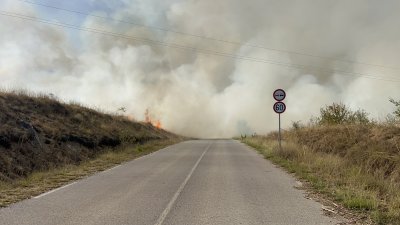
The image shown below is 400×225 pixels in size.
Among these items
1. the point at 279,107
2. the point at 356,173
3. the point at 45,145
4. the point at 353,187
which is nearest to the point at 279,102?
the point at 279,107

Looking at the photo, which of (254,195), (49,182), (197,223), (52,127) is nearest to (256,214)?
(197,223)

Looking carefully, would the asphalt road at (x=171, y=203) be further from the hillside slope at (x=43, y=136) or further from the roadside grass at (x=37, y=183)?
the hillside slope at (x=43, y=136)

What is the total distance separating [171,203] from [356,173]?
7005 mm

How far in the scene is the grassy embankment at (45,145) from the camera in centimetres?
1325

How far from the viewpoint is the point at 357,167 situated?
15.4 metres

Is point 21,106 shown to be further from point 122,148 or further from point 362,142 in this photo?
point 362,142

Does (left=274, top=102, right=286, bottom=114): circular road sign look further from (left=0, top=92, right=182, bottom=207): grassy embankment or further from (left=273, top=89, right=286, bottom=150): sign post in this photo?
(left=0, top=92, right=182, bottom=207): grassy embankment

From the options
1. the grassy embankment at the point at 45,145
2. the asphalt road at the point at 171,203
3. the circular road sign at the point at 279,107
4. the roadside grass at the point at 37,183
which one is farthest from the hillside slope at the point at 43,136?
the circular road sign at the point at 279,107

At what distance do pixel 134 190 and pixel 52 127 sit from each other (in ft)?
44.6

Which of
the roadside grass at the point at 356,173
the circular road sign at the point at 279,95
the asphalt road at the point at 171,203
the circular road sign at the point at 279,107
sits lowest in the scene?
the asphalt road at the point at 171,203

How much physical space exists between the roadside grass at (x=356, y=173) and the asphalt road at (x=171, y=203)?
83 centimetres

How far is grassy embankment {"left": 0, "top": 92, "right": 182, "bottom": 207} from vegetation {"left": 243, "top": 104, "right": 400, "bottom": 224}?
7.53 metres

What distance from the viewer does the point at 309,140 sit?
2897 centimetres

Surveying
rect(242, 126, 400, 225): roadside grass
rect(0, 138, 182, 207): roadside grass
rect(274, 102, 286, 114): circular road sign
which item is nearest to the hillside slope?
rect(0, 138, 182, 207): roadside grass
